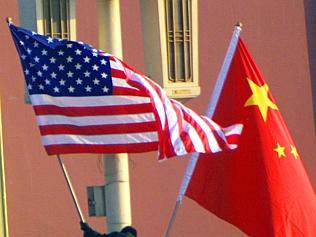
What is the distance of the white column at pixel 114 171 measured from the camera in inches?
344

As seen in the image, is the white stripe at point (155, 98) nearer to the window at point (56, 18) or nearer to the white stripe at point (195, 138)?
the white stripe at point (195, 138)

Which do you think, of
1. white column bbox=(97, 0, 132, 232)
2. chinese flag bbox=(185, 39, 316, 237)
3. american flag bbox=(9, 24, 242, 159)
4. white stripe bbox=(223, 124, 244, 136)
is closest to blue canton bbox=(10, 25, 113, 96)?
american flag bbox=(9, 24, 242, 159)

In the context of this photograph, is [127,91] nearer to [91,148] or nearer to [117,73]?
[117,73]

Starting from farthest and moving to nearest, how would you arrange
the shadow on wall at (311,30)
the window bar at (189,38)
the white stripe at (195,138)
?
1. the shadow on wall at (311,30)
2. the window bar at (189,38)
3. the white stripe at (195,138)

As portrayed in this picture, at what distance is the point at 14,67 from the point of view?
522 inches

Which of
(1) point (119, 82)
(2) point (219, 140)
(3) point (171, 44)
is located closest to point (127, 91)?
(1) point (119, 82)

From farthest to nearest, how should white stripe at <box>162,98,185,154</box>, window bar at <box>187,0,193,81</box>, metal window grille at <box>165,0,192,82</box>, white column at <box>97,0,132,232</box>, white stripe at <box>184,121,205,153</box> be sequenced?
1. window bar at <box>187,0,193,81</box>
2. metal window grille at <box>165,0,192,82</box>
3. white column at <box>97,0,132,232</box>
4. white stripe at <box>184,121,205,153</box>
5. white stripe at <box>162,98,185,154</box>

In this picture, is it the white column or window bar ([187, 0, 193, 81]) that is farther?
window bar ([187, 0, 193, 81])

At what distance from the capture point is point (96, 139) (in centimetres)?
842

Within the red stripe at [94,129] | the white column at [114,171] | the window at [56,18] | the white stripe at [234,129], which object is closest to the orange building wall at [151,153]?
the window at [56,18]

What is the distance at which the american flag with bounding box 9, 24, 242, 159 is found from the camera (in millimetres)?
8406

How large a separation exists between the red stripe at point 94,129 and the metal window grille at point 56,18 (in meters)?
0.96

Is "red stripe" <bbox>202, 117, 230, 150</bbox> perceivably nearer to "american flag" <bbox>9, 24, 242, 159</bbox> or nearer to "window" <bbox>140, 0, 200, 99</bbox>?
"american flag" <bbox>9, 24, 242, 159</bbox>

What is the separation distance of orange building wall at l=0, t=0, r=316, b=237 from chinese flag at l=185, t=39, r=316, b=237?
165 inches
